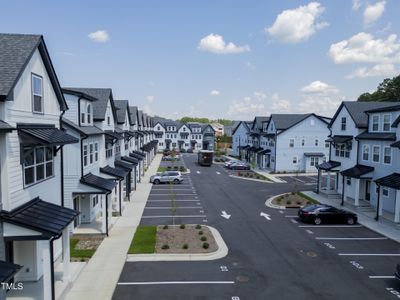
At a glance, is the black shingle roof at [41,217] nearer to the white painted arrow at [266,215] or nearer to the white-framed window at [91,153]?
the white-framed window at [91,153]

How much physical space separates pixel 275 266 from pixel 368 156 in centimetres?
1820

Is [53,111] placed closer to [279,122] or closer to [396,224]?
[396,224]

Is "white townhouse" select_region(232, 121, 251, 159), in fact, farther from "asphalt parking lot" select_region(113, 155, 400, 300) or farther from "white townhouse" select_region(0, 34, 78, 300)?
"white townhouse" select_region(0, 34, 78, 300)

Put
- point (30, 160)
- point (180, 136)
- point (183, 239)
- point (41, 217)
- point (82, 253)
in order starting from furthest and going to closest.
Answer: point (180, 136) → point (183, 239) → point (82, 253) → point (30, 160) → point (41, 217)

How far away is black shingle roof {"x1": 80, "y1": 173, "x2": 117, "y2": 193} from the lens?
1989 centimetres

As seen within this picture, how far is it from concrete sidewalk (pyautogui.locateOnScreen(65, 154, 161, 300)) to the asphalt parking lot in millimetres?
517

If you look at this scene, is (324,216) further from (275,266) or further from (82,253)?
(82,253)

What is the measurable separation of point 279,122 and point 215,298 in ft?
148

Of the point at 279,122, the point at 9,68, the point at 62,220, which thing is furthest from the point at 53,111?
the point at 279,122

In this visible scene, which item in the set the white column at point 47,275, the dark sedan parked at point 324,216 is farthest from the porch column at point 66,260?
the dark sedan parked at point 324,216

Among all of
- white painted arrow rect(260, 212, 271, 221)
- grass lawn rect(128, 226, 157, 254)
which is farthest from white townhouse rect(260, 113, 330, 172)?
grass lawn rect(128, 226, 157, 254)

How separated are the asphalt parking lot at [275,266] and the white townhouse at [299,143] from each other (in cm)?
2752

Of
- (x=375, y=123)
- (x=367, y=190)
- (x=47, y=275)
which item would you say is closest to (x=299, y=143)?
(x=367, y=190)

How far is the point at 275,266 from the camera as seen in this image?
16.5m
